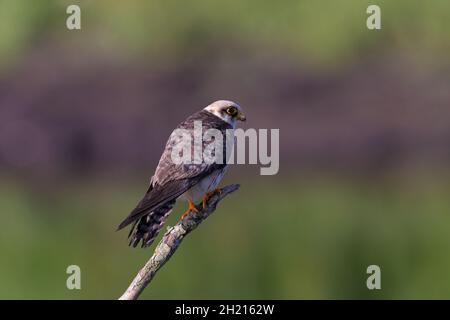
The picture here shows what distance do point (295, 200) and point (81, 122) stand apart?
10014 mm

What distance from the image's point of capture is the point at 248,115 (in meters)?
33.1

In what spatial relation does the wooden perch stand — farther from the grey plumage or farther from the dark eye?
the dark eye

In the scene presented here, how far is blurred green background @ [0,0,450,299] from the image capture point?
79.7 ft

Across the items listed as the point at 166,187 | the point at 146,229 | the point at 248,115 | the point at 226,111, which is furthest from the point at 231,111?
the point at 248,115

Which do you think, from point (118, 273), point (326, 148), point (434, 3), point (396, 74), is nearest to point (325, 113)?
point (326, 148)

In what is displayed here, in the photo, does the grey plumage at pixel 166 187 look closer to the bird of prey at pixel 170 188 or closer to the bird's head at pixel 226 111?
the bird of prey at pixel 170 188

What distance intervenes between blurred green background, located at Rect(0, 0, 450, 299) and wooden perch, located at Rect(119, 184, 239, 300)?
12100mm

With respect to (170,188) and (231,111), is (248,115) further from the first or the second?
(170,188)

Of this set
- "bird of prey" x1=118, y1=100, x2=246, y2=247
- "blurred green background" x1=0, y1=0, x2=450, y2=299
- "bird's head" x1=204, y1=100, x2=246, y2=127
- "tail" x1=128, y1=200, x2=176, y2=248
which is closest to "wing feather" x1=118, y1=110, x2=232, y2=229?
"bird of prey" x1=118, y1=100, x2=246, y2=247

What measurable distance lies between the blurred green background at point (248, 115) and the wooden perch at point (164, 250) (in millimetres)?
Result: 12100

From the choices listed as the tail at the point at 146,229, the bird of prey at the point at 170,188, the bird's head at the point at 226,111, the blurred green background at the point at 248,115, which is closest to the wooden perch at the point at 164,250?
the bird of prey at the point at 170,188

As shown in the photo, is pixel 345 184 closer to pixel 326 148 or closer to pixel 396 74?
pixel 326 148

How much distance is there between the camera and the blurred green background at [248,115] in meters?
24.3

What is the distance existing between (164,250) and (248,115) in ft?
78.1
